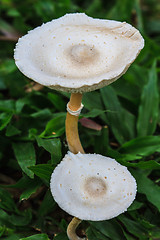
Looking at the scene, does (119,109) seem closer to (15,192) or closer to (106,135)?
(106,135)

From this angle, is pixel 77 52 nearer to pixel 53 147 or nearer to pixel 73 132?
pixel 73 132

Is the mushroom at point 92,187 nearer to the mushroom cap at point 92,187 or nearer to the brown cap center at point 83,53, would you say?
the mushroom cap at point 92,187

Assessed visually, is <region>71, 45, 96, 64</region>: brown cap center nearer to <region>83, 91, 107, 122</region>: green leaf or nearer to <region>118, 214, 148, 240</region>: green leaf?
<region>83, 91, 107, 122</region>: green leaf

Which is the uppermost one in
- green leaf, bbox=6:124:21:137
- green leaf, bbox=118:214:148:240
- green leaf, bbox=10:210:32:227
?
green leaf, bbox=6:124:21:137

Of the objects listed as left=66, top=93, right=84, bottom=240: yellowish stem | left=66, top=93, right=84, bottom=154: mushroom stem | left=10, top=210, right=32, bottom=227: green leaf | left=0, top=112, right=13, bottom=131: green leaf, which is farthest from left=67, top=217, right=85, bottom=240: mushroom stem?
left=0, top=112, right=13, bottom=131: green leaf

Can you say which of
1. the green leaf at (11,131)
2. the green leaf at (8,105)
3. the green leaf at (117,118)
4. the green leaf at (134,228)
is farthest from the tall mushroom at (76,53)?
the green leaf at (8,105)

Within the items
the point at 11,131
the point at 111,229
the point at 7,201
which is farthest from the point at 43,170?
the point at 111,229

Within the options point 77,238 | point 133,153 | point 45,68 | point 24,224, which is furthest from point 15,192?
point 45,68
